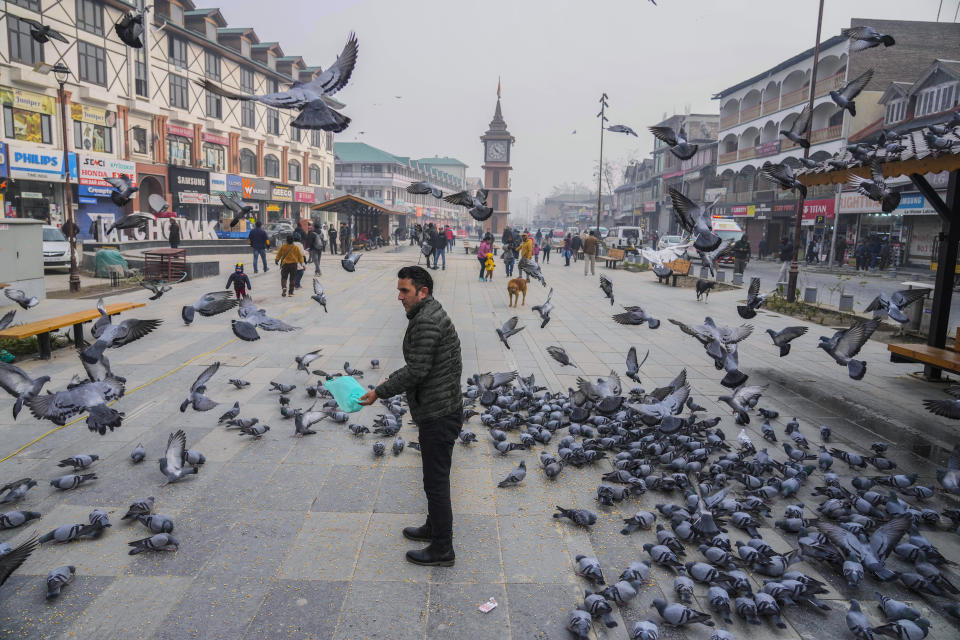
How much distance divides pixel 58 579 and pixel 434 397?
2.39m

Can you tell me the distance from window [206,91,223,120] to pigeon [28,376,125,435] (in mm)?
38157

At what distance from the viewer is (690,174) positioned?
182 feet

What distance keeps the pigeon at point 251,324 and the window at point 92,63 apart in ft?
94.6

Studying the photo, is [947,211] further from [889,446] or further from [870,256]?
[870,256]

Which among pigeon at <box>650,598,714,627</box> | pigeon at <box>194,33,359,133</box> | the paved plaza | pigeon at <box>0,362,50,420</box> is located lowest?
the paved plaza

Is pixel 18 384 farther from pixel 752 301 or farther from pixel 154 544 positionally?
pixel 752 301

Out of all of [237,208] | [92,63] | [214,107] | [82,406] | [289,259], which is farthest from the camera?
[214,107]

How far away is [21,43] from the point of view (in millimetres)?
24141

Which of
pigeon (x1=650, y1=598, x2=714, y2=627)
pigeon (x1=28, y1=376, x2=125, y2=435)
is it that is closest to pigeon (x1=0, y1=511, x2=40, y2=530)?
pigeon (x1=28, y1=376, x2=125, y2=435)

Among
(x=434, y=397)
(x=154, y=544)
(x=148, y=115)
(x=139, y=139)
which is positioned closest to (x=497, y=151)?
(x=148, y=115)

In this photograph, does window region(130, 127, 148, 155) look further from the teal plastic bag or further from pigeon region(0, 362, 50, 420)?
the teal plastic bag

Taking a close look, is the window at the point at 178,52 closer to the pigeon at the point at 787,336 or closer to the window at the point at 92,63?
the window at the point at 92,63

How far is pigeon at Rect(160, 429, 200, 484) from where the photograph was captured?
15.5 feet

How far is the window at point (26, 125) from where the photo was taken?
2404cm
